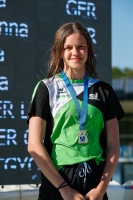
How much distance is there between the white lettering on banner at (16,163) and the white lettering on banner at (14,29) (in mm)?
1293

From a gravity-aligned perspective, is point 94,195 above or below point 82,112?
below

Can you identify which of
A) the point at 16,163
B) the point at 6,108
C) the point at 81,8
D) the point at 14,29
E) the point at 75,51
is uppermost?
the point at 81,8

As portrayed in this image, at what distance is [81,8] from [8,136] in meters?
1.61

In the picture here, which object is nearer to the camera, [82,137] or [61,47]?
[82,137]

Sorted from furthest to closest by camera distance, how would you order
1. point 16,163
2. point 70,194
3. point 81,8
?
point 81,8 < point 16,163 < point 70,194

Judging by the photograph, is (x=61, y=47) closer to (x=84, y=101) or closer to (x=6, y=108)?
(x=84, y=101)

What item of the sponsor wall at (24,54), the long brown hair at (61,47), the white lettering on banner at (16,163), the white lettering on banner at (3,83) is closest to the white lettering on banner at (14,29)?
the sponsor wall at (24,54)

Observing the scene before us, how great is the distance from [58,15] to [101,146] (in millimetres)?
3232

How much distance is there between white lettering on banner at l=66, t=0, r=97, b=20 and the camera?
16.3 feet

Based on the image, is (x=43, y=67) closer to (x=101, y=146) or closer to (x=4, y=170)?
(x=4, y=170)

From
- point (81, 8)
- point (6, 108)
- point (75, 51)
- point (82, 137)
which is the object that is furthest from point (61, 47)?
point (81, 8)

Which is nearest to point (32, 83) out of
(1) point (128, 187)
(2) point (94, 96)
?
(1) point (128, 187)

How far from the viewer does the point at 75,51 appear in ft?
6.13

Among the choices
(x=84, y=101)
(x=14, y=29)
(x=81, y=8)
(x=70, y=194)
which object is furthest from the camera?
(x=81, y=8)
